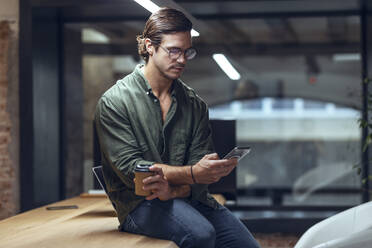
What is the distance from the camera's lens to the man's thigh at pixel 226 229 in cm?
248

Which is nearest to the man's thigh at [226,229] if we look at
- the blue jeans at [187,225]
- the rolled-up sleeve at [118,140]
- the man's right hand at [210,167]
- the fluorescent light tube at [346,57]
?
the blue jeans at [187,225]

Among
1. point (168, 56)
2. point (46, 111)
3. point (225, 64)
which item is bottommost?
point (46, 111)

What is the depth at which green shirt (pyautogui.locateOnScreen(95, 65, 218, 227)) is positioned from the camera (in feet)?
7.77

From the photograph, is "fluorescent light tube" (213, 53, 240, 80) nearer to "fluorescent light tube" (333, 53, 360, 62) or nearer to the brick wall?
"fluorescent light tube" (333, 53, 360, 62)

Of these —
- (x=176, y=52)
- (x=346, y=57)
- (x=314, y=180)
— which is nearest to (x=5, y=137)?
(x=176, y=52)

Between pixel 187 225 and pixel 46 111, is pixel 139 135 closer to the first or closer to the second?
pixel 187 225

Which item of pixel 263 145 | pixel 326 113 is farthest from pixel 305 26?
pixel 263 145

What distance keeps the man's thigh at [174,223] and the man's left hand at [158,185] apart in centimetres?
5

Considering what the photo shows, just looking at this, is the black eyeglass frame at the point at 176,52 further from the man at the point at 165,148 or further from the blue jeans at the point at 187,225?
the blue jeans at the point at 187,225

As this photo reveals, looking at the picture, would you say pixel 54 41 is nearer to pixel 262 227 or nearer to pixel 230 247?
pixel 262 227

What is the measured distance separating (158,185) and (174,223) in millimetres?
185

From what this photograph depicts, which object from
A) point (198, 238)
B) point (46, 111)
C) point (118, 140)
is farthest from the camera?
point (46, 111)

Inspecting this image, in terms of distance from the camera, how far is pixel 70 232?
109 inches

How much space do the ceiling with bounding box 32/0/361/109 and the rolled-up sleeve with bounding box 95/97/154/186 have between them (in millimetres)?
3644
